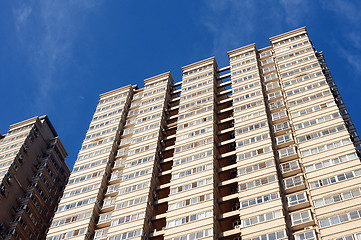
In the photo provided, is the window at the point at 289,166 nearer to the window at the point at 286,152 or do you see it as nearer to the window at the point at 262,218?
the window at the point at 286,152

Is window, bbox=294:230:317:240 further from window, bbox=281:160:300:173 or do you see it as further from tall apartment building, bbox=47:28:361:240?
window, bbox=281:160:300:173

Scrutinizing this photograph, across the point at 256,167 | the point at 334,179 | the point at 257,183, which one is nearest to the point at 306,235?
the point at 334,179

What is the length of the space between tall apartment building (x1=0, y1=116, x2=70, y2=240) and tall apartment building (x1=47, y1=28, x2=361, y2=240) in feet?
33.2

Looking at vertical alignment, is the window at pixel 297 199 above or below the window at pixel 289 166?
below

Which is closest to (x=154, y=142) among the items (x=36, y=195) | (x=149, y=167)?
(x=149, y=167)

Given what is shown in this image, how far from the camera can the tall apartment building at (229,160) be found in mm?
50125

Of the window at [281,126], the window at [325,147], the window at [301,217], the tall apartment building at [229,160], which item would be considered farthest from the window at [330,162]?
the window at [281,126]

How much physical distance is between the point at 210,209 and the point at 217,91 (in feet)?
102

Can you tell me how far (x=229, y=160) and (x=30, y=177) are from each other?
120 feet

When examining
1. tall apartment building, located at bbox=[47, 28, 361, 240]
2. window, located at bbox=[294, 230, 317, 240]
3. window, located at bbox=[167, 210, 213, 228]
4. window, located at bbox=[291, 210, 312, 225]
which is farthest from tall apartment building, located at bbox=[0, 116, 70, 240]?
window, located at bbox=[294, 230, 317, 240]

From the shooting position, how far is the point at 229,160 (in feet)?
209

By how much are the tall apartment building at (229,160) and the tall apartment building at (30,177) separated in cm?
1011

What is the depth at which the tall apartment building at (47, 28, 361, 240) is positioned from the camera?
50.1 meters

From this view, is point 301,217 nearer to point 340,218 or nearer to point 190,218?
point 340,218
